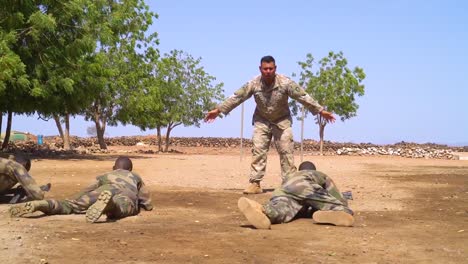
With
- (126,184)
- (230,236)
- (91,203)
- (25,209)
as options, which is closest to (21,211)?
(25,209)

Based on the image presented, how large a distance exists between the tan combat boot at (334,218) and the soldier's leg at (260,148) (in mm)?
3654

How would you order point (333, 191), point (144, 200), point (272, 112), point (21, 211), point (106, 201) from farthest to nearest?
1. point (272, 112)
2. point (144, 200)
3. point (333, 191)
4. point (21, 211)
5. point (106, 201)

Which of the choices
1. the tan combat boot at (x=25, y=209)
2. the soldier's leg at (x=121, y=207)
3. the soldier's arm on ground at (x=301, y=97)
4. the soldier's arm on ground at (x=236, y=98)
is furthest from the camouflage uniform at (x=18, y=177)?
the soldier's arm on ground at (x=301, y=97)

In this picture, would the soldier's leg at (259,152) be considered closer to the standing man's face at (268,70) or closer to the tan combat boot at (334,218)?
the standing man's face at (268,70)

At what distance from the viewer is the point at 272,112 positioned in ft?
34.1

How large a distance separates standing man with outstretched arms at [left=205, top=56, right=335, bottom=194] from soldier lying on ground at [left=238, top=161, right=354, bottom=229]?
9.02 feet

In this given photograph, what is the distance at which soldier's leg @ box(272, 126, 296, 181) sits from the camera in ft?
33.8

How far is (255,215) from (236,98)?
435cm

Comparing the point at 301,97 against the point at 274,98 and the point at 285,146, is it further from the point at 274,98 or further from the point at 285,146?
the point at 285,146

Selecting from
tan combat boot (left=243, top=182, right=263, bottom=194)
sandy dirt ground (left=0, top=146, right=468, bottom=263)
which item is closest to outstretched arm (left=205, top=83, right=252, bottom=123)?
tan combat boot (left=243, top=182, right=263, bottom=194)

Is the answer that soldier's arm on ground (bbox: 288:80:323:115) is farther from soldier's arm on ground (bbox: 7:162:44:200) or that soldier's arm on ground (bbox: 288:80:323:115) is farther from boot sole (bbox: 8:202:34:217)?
boot sole (bbox: 8:202:34:217)

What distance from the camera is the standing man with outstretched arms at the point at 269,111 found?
33.6 feet

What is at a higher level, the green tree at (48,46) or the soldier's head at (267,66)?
the green tree at (48,46)

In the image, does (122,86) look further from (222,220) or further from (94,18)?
(222,220)
